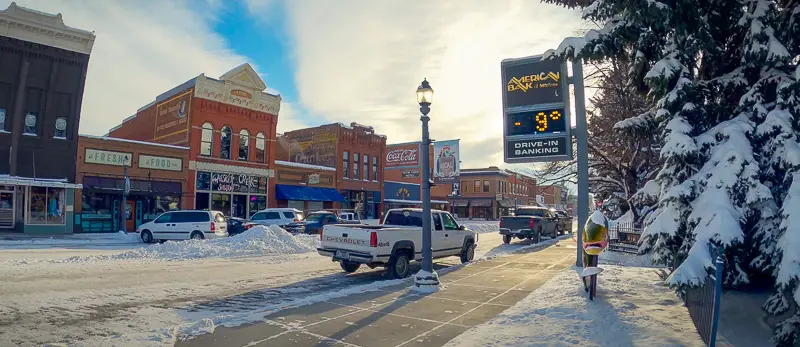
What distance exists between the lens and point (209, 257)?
1756 centimetres

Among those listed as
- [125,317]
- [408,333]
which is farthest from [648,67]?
[125,317]

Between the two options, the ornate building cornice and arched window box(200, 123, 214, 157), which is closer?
→ the ornate building cornice

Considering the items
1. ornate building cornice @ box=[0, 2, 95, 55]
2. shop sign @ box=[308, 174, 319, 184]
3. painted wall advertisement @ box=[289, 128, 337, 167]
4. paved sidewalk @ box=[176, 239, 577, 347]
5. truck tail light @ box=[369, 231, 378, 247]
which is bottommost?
paved sidewalk @ box=[176, 239, 577, 347]

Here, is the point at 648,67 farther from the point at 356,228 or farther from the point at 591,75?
the point at 591,75

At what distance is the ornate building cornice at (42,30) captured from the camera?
28.0m

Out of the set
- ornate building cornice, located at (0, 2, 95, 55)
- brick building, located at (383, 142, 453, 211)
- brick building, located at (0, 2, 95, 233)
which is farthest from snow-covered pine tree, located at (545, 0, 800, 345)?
brick building, located at (383, 142, 453, 211)

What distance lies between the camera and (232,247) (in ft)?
63.2

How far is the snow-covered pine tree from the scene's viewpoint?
20.0 ft

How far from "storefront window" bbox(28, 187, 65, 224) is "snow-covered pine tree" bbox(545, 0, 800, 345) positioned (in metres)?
30.8

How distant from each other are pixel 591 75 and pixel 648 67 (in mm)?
13699

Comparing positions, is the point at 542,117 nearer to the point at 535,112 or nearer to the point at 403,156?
the point at 535,112

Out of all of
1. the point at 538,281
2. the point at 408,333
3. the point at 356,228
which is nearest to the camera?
the point at 408,333

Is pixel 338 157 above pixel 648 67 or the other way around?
above

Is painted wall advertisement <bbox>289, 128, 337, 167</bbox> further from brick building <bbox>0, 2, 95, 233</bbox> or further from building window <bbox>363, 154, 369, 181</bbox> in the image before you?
brick building <bbox>0, 2, 95, 233</bbox>
